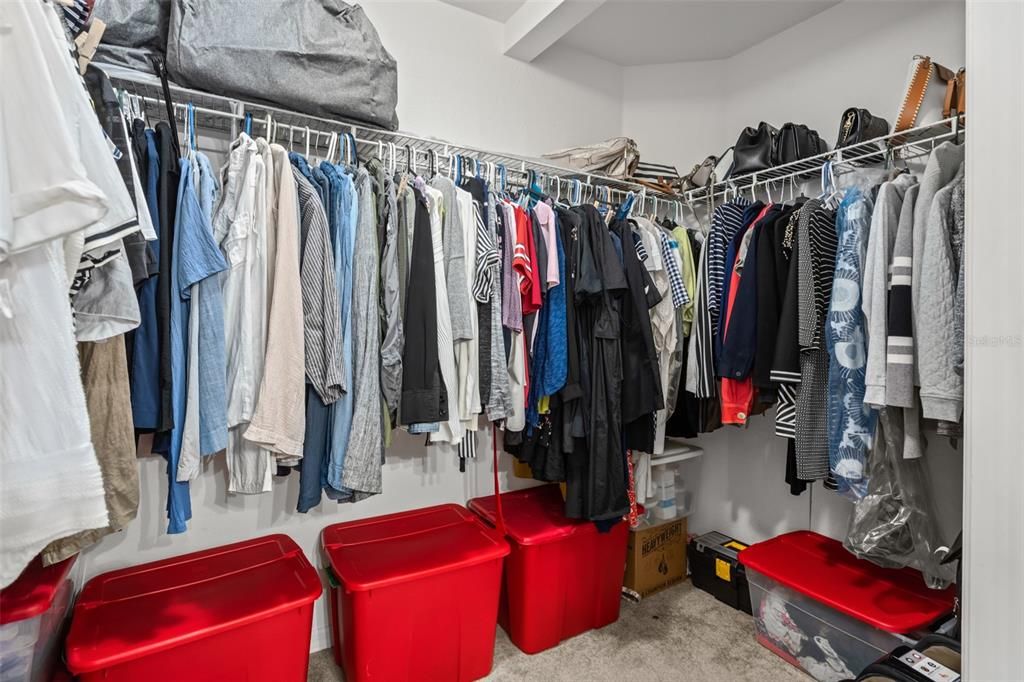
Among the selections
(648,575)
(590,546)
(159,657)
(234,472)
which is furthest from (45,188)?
(648,575)

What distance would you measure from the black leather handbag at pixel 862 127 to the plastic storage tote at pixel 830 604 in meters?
1.46

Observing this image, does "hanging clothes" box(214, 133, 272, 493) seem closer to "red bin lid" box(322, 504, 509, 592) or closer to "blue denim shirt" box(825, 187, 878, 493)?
"red bin lid" box(322, 504, 509, 592)

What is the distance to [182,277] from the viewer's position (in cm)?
118

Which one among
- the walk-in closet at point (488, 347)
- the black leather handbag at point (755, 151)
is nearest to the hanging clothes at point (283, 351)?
the walk-in closet at point (488, 347)

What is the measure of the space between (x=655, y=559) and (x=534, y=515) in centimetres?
69

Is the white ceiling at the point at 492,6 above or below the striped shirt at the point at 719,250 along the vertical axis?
above

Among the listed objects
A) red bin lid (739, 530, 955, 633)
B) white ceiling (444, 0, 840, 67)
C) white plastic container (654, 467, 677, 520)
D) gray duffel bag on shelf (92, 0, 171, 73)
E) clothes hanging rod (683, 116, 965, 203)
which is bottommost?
red bin lid (739, 530, 955, 633)

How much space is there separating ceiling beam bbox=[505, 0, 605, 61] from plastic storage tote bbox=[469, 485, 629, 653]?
187 cm

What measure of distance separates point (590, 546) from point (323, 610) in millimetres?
977

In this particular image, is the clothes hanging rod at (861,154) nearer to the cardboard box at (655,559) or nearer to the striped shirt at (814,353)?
the striped shirt at (814,353)

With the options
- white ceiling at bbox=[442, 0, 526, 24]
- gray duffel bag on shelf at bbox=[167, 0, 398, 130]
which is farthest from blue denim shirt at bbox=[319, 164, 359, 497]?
white ceiling at bbox=[442, 0, 526, 24]

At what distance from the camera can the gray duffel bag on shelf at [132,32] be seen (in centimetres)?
136

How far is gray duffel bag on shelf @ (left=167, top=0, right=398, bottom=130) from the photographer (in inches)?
54.6

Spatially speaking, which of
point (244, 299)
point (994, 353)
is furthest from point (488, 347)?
point (994, 353)
